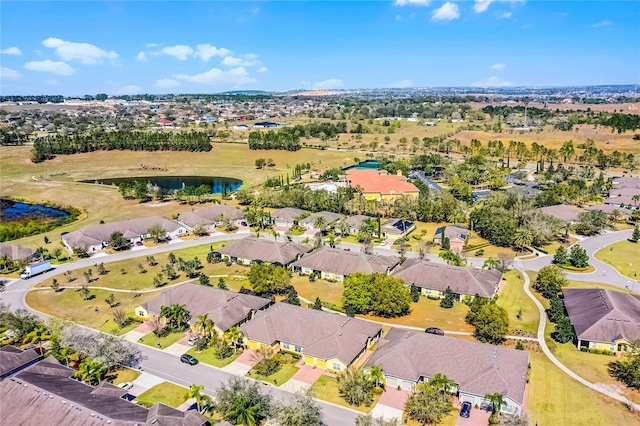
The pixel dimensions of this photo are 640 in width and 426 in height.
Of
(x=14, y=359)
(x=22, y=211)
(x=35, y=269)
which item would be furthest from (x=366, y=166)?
(x=14, y=359)

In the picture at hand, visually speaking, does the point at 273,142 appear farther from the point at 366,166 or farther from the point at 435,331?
the point at 435,331

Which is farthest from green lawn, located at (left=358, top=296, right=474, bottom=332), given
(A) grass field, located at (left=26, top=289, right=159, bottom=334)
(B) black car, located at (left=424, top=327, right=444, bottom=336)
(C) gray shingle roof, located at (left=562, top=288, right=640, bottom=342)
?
(A) grass field, located at (left=26, top=289, right=159, bottom=334)

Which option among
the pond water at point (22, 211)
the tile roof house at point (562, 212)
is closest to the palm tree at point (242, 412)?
the tile roof house at point (562, 212)

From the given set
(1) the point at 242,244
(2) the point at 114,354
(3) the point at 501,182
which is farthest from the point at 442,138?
(2) the point at 114,354

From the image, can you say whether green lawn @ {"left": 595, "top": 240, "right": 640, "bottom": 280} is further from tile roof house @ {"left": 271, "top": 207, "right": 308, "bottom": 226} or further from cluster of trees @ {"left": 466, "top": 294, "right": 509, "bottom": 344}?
tile roof house @ {"left": 271, "top": 207, "right": 308, "bottom": 226}

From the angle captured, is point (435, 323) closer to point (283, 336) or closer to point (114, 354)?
point (283, 336)
